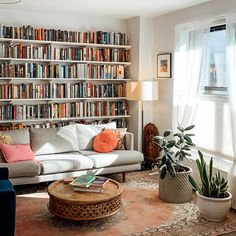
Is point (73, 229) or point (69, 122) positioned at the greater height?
point (69, 122)

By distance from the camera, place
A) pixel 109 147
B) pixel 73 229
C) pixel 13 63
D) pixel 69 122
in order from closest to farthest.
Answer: pixel 73 229 → pixel 109 147 → pixel 13 63 → pixel 69 122

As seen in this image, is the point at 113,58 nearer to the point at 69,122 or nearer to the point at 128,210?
the point at 69,122

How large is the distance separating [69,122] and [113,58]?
1276 mm

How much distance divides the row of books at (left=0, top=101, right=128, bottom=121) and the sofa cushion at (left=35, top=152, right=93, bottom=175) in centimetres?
94

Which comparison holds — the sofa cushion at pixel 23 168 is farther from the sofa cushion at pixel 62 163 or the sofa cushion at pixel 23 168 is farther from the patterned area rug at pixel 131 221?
the patterned area rug at pixel 131 221

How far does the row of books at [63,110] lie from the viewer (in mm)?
5355

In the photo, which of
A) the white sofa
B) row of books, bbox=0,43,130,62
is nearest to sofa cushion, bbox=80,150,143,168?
the white sofa

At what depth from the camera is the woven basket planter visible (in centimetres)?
423

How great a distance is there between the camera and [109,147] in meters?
5.10

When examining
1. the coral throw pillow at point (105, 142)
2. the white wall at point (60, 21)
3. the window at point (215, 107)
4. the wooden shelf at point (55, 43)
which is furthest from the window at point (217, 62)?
the white wall at point (60, 21)

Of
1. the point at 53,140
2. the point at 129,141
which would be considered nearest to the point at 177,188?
the point at 129,141

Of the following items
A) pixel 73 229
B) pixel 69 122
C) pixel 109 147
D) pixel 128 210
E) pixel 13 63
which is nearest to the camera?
pixel 73 229

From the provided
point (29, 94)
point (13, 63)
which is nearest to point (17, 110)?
point (29, 94)

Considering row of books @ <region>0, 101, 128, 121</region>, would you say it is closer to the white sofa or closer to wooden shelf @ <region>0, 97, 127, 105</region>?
wooden shelf @ <region>0, 97, 127, 105</region>
